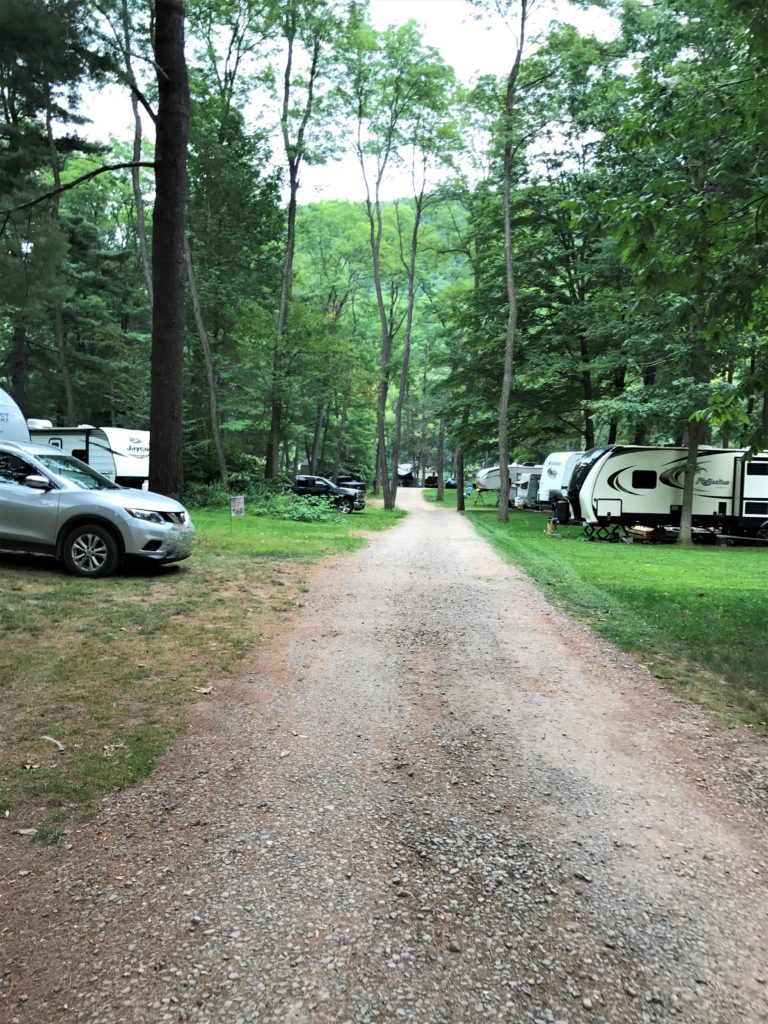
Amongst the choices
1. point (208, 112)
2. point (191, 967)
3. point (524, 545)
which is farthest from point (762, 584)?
point (208, 112)

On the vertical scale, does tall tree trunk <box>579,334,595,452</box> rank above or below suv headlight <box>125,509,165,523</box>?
above

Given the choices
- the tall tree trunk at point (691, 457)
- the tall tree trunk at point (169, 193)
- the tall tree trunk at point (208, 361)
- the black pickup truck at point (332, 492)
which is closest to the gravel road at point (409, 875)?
the tall tree trunk at point (169, 193)

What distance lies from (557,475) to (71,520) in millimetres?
21881

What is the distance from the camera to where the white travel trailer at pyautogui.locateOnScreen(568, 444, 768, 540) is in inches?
758

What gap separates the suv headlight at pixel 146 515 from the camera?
27.5 feet

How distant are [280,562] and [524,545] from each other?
7.25m

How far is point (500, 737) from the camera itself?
4023 mm

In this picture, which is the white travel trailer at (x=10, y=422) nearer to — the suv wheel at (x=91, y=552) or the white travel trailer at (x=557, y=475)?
the suv wheel at (x=91, y=552)

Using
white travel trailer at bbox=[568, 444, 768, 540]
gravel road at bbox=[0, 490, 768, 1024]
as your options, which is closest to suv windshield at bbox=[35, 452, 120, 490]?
gravel road at bbox=[0, 490, 768, 1024]

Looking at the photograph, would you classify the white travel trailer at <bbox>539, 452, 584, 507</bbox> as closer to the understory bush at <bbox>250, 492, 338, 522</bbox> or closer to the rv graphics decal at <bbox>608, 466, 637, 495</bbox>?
the rv graphics decal at <bbox>608, 466, 637, 495</bbox>

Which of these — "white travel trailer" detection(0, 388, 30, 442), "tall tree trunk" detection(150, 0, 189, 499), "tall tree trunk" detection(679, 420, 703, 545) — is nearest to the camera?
"tall tree trunk" detection(150, 0, 189, 499)

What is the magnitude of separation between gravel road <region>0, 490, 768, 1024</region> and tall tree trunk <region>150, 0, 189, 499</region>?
23.1ft

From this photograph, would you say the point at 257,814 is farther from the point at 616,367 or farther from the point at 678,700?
the point at 616,367

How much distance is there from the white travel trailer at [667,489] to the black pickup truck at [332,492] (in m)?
10.7
